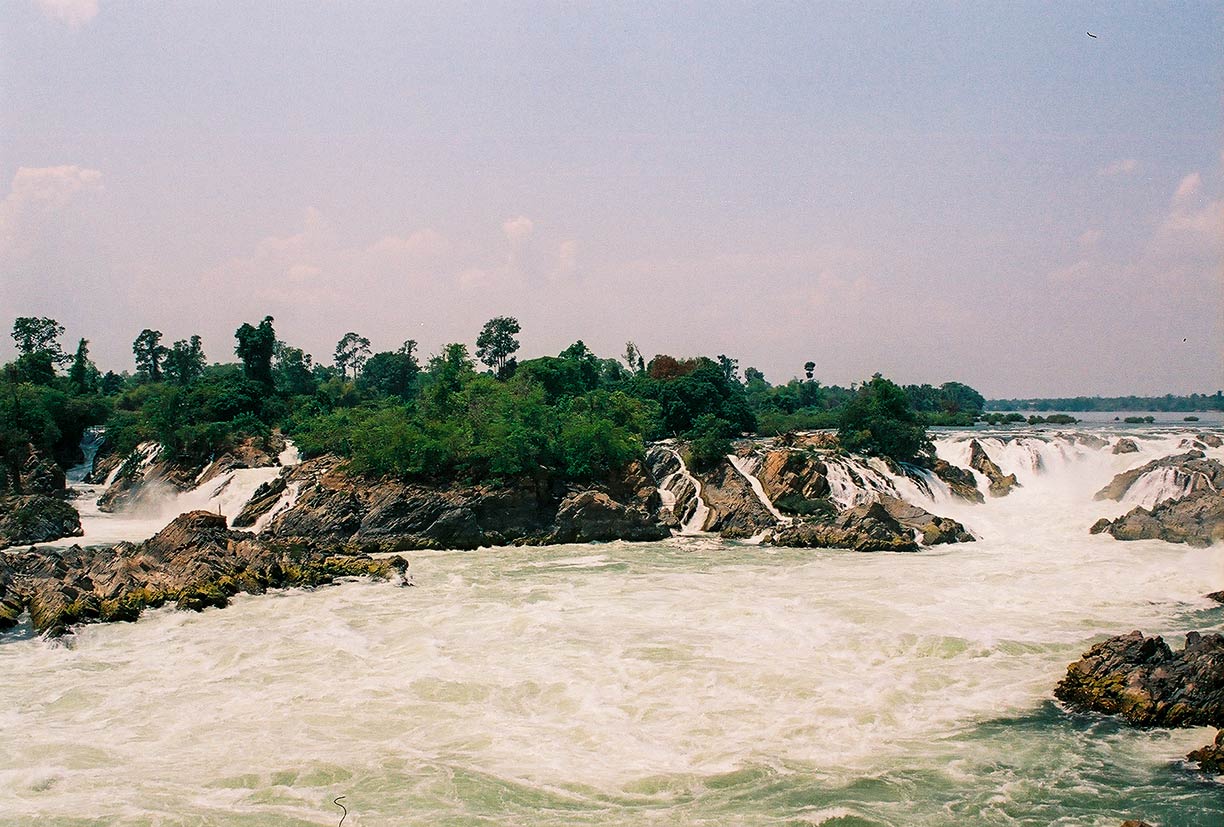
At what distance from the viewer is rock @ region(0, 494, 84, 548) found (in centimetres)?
2547

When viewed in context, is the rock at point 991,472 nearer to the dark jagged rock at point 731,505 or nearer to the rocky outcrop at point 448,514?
the dark jagged rock at point 731,505

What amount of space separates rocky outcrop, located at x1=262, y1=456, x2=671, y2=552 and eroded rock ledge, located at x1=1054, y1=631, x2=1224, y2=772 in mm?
16804

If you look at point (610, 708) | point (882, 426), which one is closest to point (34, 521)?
point (610, 708)

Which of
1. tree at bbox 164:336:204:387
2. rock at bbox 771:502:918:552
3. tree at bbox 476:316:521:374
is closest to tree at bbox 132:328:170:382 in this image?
tree at bbox 164:336:204:387

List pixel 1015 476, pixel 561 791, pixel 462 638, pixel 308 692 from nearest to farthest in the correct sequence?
1. pixel 561 791
2. pixel 308 692
3. pixel 462 638
4. pixel 1015 476

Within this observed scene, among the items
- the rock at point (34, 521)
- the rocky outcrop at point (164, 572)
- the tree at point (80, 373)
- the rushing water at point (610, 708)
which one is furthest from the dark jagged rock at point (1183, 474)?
the tree at point (80, 373)

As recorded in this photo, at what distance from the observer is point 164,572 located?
784 inches

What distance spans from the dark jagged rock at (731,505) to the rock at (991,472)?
1133 cm

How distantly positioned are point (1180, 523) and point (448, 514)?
73.6ft

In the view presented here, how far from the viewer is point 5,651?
15.3m

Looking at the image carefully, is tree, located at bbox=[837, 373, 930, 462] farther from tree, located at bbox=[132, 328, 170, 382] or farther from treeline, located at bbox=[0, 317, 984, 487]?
tree, located at bbox=[132, 328, 170, 382]

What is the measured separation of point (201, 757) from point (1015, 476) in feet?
111

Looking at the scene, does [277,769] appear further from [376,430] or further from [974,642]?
[376,430]

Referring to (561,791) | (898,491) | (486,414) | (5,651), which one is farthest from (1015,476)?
(5,651)
